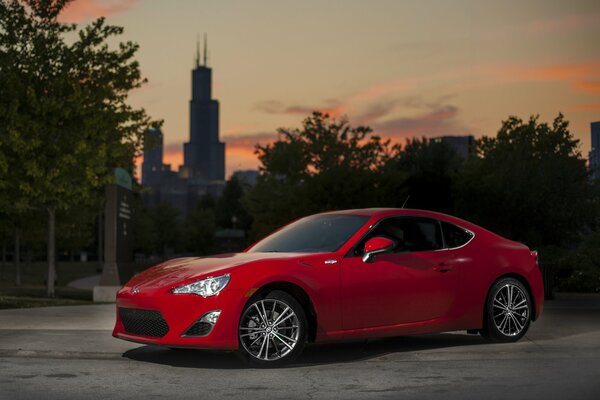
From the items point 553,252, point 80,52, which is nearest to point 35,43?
point 80,52

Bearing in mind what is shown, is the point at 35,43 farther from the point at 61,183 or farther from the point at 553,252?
the point at 553,252

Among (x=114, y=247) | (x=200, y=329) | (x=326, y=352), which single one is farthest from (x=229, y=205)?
(x=200, y=329)

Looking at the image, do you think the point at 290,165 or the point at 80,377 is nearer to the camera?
the point at 80,377

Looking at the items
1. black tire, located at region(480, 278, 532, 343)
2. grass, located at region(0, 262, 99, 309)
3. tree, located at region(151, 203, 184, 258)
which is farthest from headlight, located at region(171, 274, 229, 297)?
tree, located at region(151, 203, 184, 258)

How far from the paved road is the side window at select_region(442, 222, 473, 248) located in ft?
3.89

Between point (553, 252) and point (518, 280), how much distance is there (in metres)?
18.2

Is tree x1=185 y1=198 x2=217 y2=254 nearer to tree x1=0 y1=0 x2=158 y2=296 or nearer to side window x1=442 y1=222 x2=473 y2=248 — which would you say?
tree x1=0 y1=0 x2=158 y2=296

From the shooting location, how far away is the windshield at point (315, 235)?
9.33m

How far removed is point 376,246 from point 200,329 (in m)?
2.00

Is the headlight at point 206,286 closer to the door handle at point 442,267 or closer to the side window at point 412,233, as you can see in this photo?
the side window at point 412,233

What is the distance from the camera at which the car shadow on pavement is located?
351 inches

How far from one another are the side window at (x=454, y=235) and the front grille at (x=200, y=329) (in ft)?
10.2

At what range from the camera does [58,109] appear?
24.4 meters

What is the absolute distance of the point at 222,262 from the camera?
8773mm
